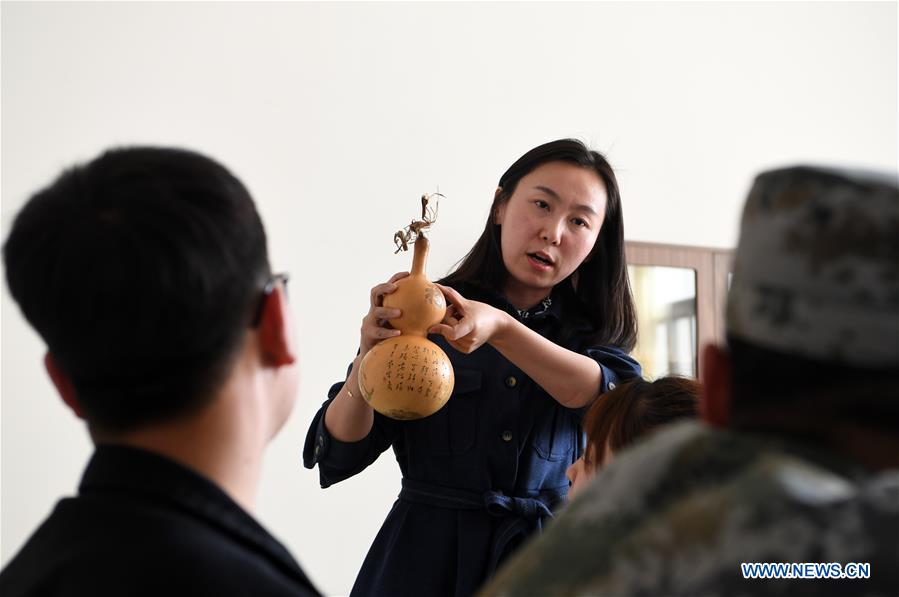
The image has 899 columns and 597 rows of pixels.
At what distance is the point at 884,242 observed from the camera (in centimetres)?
48

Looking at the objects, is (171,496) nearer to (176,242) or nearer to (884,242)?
(176,242)

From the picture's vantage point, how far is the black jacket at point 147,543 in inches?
24.8

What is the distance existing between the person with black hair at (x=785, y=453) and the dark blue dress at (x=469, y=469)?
2.99 ft

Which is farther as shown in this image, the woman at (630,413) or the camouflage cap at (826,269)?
the woman at (630,413)

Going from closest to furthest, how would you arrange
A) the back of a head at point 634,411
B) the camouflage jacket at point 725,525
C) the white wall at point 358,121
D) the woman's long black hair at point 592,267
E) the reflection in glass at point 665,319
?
1. the camouflage jacket at point 725,525
2. the back of a head at point 634,411
3. the woman's long black hair at point 592,267
4. the white wall at point 358,121
5. the reflection in glass at point 665,319

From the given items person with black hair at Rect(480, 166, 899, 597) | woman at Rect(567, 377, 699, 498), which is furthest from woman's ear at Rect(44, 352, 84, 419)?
woman at Rect(567, 377, 699, 498)

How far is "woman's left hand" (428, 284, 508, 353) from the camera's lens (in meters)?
1.30

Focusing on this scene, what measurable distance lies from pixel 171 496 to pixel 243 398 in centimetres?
9

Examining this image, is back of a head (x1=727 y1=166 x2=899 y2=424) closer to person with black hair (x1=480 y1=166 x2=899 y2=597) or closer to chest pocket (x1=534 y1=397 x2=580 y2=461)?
person with black hair (x1=480 y1=166 x2=899 y2=597)

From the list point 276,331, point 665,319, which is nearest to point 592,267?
point 276,331

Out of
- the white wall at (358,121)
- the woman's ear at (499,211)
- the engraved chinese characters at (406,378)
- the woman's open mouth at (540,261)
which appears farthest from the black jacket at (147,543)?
the white wall at (358,121)

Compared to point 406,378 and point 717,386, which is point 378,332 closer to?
point 406,378

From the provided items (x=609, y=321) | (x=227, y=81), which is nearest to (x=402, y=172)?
(x=227, y=81)

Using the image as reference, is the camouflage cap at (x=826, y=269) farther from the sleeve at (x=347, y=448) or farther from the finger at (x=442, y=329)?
the sleeve at (x=347, y=448)
